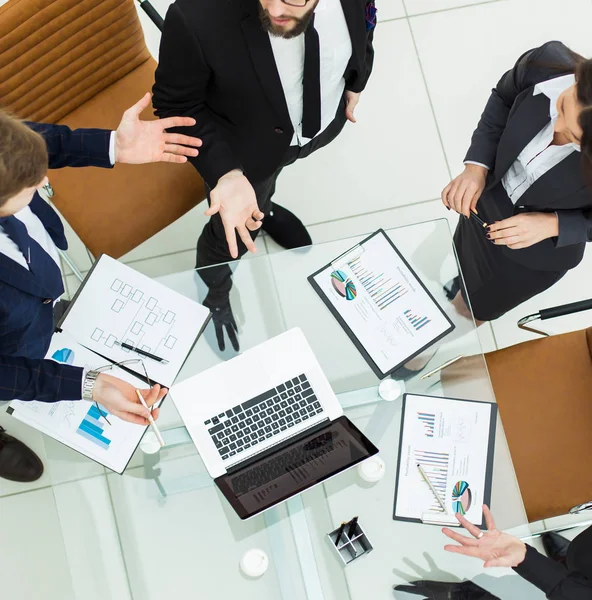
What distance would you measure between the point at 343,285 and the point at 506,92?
0.74 metres

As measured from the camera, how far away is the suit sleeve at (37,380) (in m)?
1.55

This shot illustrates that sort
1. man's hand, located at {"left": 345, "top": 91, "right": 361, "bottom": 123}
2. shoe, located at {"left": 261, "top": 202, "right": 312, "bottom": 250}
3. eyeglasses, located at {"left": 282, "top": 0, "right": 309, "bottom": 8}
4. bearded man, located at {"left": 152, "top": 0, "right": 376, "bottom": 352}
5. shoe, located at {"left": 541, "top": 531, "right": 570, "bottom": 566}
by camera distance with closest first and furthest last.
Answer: eyeglasses, located at {"left": 282, "top": 0, "right": 309, "bottom": 8}, bearded man, located at {"left": 152, "top": 0, "right": 376, "bottom": 352}, man's hand, located at {"left": 345, "top": 91, "right": 361, "bottom": 123}, shoe, located at {"left": 541, "top": 531, "right": 570, "bottom": 566}, shoe, located at {"left": 261, "top": 202, "right": 312, "bottom": 250}

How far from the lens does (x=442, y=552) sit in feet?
5.63

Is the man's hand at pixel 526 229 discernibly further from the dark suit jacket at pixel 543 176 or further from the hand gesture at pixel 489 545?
the hand gesture at pixel 489 545

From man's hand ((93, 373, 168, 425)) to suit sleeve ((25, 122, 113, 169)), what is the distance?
2.11 ft

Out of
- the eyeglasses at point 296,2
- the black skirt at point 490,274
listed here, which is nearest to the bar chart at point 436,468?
the black skirt at point 490,274

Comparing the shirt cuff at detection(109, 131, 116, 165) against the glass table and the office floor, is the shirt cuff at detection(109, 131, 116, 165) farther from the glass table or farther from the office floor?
the office floor

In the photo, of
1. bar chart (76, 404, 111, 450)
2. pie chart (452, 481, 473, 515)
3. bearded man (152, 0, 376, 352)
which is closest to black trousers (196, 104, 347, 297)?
bearded man (152, 0, 376, 352)

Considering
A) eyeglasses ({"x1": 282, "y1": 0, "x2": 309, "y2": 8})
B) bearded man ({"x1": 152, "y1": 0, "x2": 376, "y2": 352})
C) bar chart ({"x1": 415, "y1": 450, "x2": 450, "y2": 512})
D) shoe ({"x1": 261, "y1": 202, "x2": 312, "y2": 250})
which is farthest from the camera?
shoe ({"x1": 261, "y1": 202, "x2": 312, "y2": 250})

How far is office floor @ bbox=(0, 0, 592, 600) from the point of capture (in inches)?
92.9

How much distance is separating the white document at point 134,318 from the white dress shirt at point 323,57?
65 centimetres

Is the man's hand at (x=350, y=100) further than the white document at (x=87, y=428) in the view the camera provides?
Yes

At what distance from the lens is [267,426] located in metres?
1.70

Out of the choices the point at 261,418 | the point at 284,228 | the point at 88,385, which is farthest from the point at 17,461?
the point at 284,228
